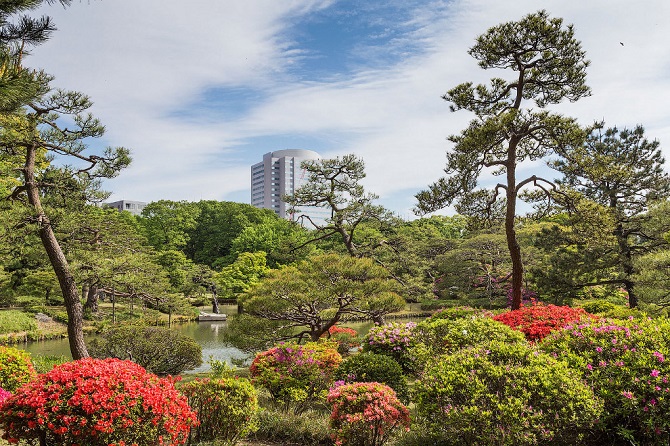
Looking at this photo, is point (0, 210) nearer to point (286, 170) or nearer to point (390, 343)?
point (390, 343)

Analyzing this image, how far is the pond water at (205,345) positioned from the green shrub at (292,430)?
21.7 feet

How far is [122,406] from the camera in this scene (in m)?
3.44

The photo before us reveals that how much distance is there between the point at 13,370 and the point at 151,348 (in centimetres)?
415

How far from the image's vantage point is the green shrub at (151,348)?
9.81m

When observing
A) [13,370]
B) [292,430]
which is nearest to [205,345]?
[13,370]

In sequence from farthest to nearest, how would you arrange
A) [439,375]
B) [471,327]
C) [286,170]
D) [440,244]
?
[286,170] → [440,244] → [471,327] → [439,375]

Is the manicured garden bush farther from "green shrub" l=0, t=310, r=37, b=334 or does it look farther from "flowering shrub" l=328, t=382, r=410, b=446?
"green shrub" l=0, t=310, r=37, b=334

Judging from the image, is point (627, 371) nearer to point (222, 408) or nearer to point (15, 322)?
point (222, 408)

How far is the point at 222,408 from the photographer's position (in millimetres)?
4410

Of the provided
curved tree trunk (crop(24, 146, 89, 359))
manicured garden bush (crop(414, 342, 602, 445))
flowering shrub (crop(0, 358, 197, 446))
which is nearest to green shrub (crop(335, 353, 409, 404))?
manicured garden bush (crop(414, 342, 602, 445))

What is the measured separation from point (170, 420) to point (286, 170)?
9075cm

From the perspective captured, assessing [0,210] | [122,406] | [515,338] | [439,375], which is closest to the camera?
[122,406]

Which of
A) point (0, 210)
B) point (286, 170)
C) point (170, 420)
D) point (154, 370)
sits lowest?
point (154, 370)

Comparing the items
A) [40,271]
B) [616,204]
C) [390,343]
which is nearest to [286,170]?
[40,271]
